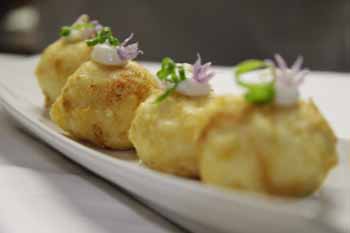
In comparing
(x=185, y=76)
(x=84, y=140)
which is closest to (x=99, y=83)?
(x=84, y=140)

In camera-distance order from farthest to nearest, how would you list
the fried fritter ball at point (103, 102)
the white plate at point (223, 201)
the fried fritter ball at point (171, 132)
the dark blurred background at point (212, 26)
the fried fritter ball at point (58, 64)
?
the dark blurred background at point (212, 26), the fried fritter ball at point (58, 64), the fried fritter ball at point (103, 102), the fried fritter ball at point (171, 132), the white plate at point (223, 201)

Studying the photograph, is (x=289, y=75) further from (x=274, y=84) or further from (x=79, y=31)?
(x=79, y=31)

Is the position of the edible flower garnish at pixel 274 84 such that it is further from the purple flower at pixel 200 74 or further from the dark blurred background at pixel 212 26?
the dark blurred background at pixel 212 26

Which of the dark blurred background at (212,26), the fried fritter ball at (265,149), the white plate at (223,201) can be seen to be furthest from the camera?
the dark blurred background at (212,26)

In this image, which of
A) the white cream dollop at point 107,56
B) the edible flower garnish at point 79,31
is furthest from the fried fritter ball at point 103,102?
the edible flower garnish at point 79,31

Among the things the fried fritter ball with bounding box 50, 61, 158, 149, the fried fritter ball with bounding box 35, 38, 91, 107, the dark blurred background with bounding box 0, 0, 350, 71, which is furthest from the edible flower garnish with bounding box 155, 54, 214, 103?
the dark blurred background with bounding box 0, 0, 350, 71

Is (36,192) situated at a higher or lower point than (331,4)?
higher

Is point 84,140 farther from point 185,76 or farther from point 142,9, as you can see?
point 142,9
